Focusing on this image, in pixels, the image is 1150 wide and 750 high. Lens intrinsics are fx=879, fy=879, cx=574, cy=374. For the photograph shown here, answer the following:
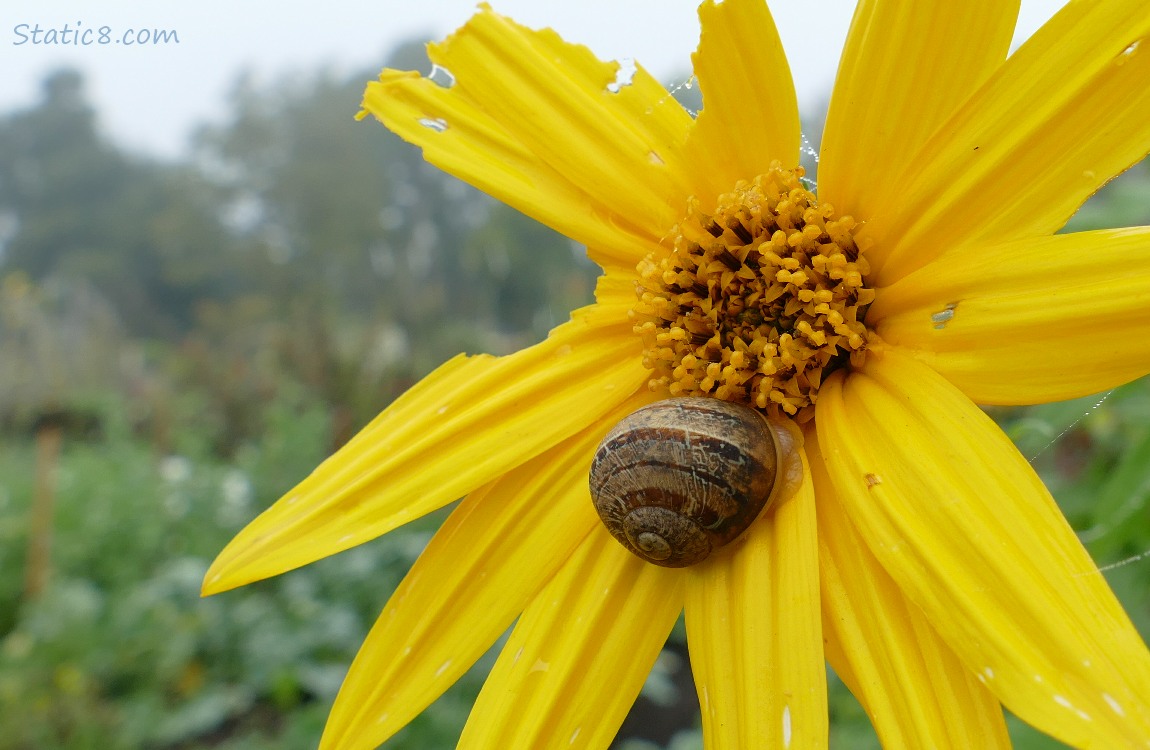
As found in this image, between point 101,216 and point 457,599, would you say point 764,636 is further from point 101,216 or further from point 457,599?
point 101,216

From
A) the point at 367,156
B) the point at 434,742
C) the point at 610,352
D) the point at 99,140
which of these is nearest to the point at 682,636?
the point at 434,742

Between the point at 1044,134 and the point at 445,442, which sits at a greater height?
the point at 1044,134

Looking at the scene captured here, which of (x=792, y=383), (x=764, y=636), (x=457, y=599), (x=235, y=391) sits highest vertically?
(x=792, y=383)

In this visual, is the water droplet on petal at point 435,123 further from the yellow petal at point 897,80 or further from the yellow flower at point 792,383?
the yellow petal at point 897,80

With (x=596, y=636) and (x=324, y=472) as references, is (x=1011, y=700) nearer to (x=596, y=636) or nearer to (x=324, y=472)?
(x=596, y=636)

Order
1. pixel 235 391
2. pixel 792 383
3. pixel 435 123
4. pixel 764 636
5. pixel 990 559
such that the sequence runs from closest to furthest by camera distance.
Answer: pixel 990 559 → pixel 764 636 → pixel 792 383 → pixel 435 123 → pixel 235 391

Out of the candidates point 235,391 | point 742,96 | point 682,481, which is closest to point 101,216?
point 235,391
